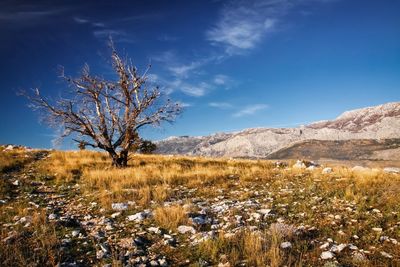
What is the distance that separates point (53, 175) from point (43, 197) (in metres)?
5.27

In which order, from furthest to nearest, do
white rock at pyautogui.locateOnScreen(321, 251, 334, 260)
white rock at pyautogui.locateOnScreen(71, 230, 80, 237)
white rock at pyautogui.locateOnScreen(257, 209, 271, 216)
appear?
white rock at pyautogui.locateOnScreen(257, 209, 271, 216) < white rock at pyautogui.locateOnScreen(71, 230, 80, 237) < white rock at pyautogui.locateOnScreen(321, 251, 334, 260)

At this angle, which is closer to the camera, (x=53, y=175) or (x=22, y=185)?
(x=22, y=185)

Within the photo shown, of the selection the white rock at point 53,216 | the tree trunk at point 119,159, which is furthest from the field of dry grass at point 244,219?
the tree trunk at point 119,159

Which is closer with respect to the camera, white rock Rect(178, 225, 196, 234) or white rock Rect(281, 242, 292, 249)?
white rock Rect(281, 242, 292, 249)

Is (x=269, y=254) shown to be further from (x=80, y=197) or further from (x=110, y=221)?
(x=80, y=197)

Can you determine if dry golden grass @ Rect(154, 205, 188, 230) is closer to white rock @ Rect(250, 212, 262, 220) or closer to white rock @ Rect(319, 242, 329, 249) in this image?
white rock @ Rect(250, 212, 262, 220)

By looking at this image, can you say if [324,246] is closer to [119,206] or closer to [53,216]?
[119,206]

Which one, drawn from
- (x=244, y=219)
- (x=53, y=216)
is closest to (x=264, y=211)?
(x=244, y=219)

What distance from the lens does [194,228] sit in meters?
8.63

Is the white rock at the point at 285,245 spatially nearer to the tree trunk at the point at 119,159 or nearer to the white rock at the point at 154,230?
the white rock at the point at 154,230

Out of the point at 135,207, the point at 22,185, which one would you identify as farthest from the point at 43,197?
the point at 135,207

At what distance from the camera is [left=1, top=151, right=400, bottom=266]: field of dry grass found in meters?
6.89

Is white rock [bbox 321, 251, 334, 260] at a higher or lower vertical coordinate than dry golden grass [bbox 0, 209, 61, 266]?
lower

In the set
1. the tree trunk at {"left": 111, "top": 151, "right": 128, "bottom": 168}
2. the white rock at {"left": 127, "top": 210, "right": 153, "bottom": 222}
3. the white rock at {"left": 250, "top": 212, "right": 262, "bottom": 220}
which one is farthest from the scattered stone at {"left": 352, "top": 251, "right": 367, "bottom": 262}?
the tree trunk at {"left": 111, "top": 151, "right": 128, "bottom": 168}
